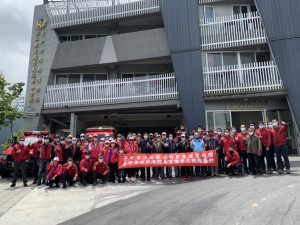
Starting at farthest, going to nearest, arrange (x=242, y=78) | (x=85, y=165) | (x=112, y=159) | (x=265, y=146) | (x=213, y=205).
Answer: (x=242, y=78) → (x=112, y=159) → (x=85, y=165) → (x=265, y=146) → (x=213, y=205)

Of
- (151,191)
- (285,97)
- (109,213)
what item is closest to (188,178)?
(151,191)

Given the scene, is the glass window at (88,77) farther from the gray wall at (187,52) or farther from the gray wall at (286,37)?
the gray wall at (286,37)

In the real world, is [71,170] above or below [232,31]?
below

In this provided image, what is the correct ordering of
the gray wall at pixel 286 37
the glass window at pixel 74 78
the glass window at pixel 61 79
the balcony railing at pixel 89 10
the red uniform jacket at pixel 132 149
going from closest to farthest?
1. the red uniform jacket at pixel 132 149
2. the gray wall at pixel 286 37
3. the balcony railing at pixel 89 10
4. the glass window at pixel 61 79
5. the glass window at pixel 74 78

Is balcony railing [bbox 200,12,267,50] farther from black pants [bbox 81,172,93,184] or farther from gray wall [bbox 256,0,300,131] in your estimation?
black pants [bbox 81,172,93,184]

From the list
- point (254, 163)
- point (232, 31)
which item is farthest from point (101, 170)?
point (232, 31)

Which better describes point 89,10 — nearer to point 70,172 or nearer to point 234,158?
point 70,172

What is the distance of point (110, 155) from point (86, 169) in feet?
3.30

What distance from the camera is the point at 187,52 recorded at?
44.0 ft

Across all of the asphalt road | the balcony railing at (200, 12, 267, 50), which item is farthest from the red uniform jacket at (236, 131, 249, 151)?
the balcony railing at (200, 12, 267, 50)

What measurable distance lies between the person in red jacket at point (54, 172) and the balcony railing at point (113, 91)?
638cm

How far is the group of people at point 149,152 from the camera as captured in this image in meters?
8.20

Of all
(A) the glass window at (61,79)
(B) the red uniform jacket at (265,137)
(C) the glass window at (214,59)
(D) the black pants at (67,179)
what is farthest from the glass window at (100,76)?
(B) the red uniform jacket at (265,137)

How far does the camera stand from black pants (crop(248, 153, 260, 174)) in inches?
320
